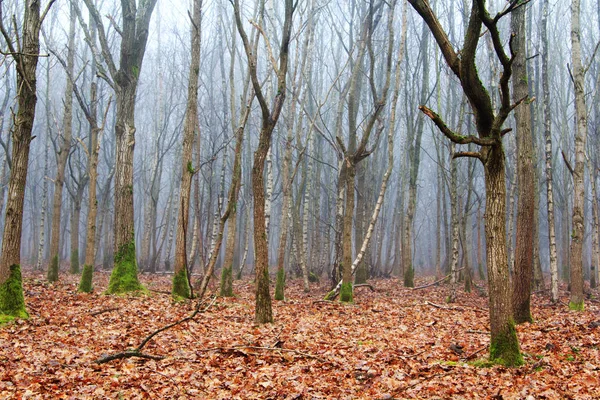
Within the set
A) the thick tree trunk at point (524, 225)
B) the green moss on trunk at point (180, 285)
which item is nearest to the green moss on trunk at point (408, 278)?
the thick tree trunk at point (524, 225)

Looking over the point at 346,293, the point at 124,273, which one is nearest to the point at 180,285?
the point at 124,273

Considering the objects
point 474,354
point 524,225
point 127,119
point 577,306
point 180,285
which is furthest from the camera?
point 127,119

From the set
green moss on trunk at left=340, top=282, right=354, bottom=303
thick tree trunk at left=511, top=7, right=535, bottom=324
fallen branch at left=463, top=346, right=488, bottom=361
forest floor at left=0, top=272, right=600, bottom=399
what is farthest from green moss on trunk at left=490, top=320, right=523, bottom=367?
green moss on trunk at left=340, top=282, right=354, bottom=303

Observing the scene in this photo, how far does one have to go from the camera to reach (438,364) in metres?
5.77

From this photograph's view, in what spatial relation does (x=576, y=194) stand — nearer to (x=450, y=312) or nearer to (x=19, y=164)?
(x=450, y=312)

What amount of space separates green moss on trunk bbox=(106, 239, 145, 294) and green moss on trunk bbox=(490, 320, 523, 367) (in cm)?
830

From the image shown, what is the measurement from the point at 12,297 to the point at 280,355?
4.55m

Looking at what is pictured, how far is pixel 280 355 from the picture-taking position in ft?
20.9

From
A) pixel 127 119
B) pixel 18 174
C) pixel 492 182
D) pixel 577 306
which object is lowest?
pixel 577 306

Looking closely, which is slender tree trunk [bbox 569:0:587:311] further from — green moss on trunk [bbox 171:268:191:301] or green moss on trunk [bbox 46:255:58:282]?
green moss on trunk [bbox 46:255:58:282]

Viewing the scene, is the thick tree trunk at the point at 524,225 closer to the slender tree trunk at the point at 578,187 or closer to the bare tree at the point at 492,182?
the slender tree trunk at the point at 578,187

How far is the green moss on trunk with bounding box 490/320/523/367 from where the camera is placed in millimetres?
5535

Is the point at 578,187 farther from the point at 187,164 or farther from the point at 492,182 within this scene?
the point at 187,164

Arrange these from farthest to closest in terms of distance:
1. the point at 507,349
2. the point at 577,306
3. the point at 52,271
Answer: the point at 52,271
the point at 577,306
the point at 507,349
